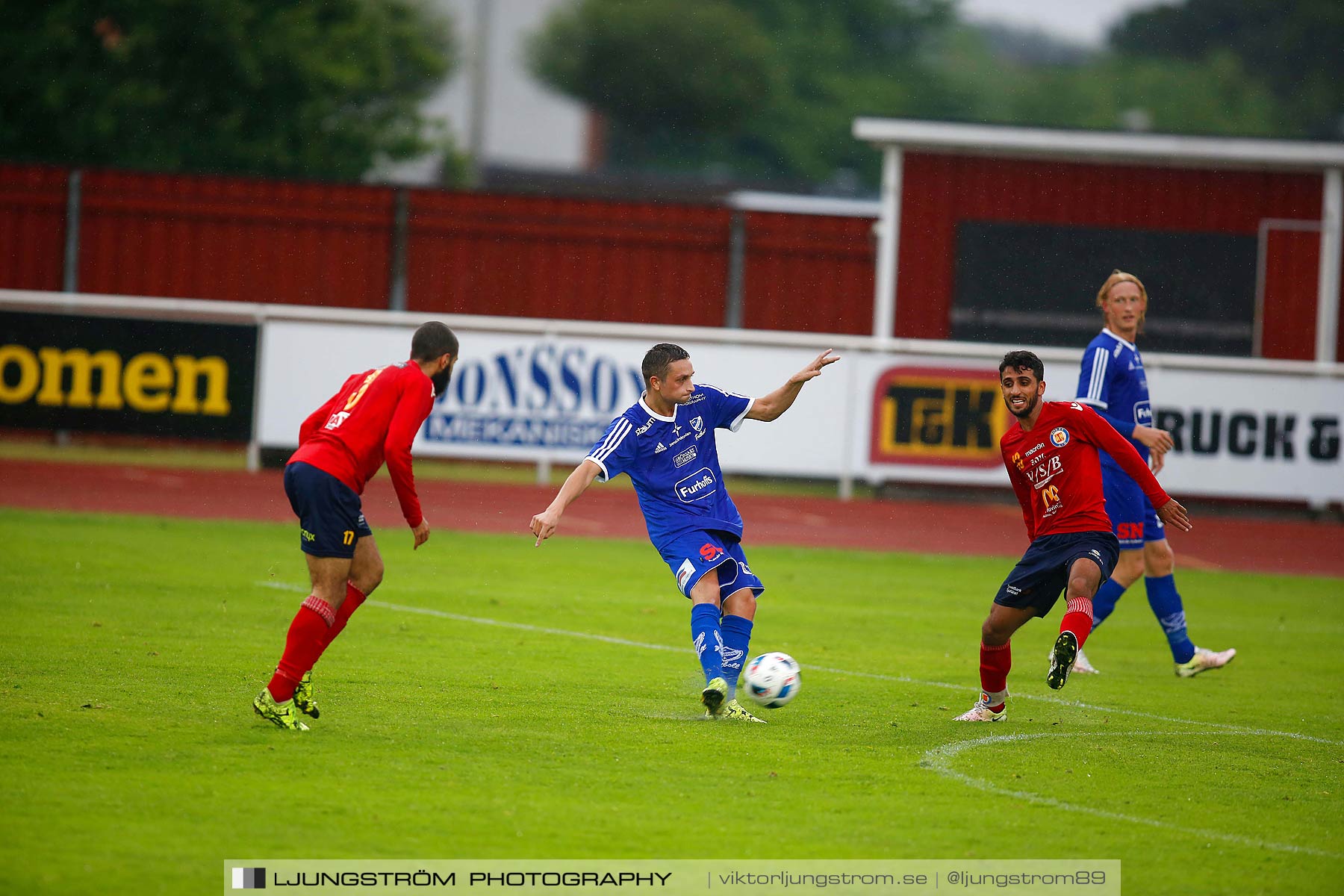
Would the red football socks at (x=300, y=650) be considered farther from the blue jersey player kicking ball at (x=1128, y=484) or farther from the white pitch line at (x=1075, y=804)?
the blue jersey player kicking ball at (x=1128, y=484)

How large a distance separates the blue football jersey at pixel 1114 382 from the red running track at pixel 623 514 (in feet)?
21.6

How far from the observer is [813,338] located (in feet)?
65.6

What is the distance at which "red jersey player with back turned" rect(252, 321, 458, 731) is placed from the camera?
23.1 feet

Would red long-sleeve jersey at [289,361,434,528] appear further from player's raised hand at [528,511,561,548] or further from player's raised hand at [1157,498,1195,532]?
player's raised hand at [1157,498,1195,532]

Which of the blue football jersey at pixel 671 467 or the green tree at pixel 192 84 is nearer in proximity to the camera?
the blue football jersey at pixel 671 467

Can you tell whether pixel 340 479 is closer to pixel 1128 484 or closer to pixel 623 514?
pixel 1128 484

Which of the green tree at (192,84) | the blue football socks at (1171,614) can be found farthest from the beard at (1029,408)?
the green tree at (192,84)

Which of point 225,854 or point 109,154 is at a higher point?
point 109,154

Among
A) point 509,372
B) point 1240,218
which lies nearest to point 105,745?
point 509,372

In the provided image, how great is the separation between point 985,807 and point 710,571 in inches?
84.8

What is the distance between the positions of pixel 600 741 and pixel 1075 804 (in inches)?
84.2

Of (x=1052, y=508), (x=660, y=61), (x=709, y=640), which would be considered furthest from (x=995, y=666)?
(x=660, y=61)

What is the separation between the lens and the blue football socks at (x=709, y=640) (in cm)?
777

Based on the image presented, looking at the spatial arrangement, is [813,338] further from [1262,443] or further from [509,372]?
[1262,443]
